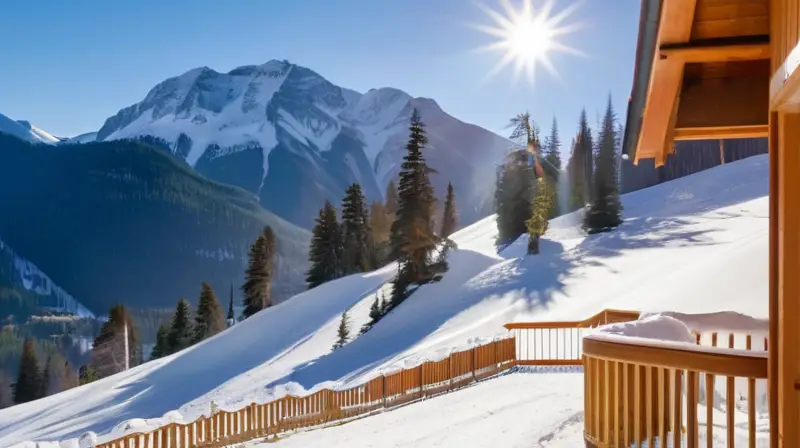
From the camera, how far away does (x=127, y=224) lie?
17012 centimetres

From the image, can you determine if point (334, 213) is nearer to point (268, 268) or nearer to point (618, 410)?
point (268, 268)

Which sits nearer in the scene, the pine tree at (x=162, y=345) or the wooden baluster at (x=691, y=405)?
the wooden baluster at (x=691, y=405)

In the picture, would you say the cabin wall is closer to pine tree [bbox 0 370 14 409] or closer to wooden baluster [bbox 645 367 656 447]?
wooden baluster [bbox 645 367 656 447]

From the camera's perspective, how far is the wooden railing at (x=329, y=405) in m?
9.72

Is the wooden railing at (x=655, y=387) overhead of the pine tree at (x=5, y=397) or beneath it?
overhead

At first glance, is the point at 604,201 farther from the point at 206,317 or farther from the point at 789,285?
the point at 789,285

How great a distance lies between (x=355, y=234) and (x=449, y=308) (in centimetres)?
1829

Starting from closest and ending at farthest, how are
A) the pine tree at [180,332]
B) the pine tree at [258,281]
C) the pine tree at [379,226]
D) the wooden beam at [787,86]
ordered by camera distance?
→ the wooden beam at [787,86] → the pine tree at [258,281] → the pine tree at [180,332] → the pine tree at [379,226]

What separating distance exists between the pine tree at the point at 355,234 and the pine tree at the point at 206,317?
10.4 meters

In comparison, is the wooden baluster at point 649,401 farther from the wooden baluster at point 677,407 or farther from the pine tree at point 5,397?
the pine tree at point 5,397

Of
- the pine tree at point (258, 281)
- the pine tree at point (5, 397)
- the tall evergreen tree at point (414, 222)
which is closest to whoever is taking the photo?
the tall evergreen tree at point (414, 222)

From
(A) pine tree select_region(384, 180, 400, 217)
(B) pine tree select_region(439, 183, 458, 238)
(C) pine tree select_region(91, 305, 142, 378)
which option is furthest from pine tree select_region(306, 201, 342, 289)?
(C) pine tree select_region(91, 305, 142, 378)

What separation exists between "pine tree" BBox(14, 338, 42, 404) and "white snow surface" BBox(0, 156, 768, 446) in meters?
20.0

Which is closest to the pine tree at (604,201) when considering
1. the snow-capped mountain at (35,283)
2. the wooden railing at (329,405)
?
the wooden railing at (329,405)
